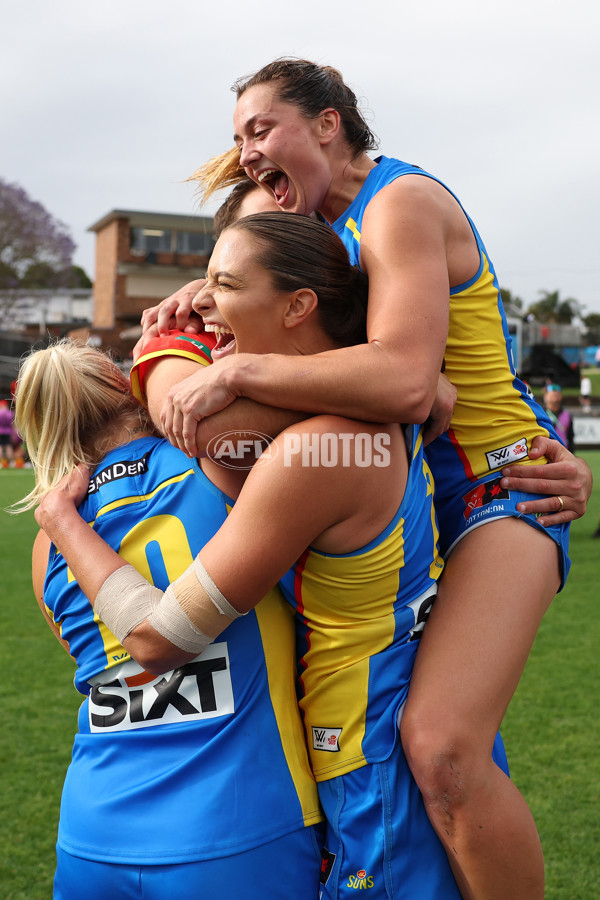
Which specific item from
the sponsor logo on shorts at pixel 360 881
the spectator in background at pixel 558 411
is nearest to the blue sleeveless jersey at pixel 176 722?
the sponsor logo on shorts at pixel 360 881

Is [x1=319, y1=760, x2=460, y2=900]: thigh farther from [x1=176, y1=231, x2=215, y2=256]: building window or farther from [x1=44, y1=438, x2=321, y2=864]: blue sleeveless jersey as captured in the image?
[x1=176, y1=231, x2=215, y2=256]: building window

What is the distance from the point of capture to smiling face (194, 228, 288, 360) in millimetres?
1725

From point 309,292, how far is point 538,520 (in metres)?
0.96

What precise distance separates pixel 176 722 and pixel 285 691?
0.25m

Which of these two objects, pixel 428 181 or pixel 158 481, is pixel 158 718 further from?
pixel 428 181

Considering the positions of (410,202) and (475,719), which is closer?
(475,719)

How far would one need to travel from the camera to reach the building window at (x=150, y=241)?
47.4m

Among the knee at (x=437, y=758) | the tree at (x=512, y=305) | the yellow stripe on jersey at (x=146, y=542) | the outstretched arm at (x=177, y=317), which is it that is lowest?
the knee at (x=437, y=758)

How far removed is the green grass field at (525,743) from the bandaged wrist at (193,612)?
2.70 ft

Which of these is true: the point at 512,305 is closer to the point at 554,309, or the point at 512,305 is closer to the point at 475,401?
the point at 554,309

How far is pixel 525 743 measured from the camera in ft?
15.6

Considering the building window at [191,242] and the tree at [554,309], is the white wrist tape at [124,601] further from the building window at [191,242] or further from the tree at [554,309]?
the tree at [554,309]

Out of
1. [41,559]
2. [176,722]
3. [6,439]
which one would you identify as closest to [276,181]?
[41,559]

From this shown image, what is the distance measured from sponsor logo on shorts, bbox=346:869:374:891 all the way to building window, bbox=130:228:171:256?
1875 inches
